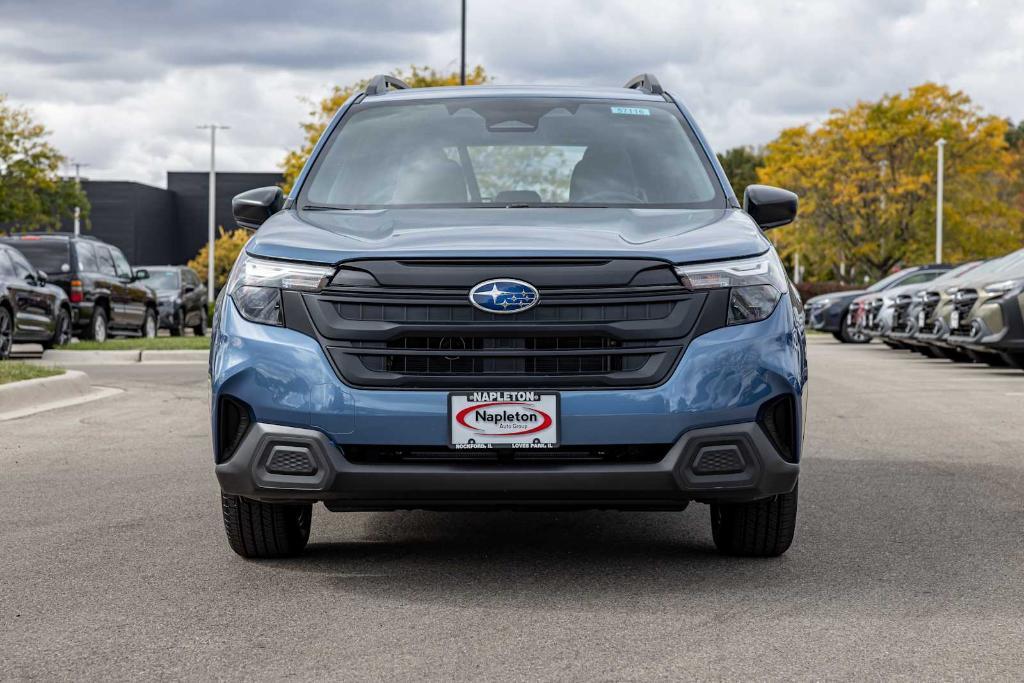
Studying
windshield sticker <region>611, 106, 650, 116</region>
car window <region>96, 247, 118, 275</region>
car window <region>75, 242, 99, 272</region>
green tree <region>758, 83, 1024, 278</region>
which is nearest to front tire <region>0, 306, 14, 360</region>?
car window <region>75, 242, 99, 272</region>

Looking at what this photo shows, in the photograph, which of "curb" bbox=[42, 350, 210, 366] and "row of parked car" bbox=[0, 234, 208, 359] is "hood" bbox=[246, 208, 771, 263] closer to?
"row of parked car" bbox=[0, 234, 208, 359]

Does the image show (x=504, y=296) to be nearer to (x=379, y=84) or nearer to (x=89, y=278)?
(x=379, y=84)

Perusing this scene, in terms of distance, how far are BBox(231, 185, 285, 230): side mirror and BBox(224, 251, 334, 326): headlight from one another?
105 centimetres

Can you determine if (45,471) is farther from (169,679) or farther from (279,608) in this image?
(169,679)

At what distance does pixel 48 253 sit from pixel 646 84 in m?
18.5

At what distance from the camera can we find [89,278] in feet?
79.6

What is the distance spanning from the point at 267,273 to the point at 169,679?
1.70 meters

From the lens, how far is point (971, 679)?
402 centimetres

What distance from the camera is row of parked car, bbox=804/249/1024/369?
686 inches

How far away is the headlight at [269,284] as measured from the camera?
5.11m

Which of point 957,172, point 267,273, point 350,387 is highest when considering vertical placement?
point 957,172

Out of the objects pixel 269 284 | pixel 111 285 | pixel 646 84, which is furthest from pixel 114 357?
pixel 269 284

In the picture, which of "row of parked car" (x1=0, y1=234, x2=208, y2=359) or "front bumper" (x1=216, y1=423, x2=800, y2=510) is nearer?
"front bumper" (x1=216, y1=423, x2=800, y2=510)

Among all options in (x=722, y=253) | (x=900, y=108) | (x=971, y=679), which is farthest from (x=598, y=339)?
(x=900, y=108)
